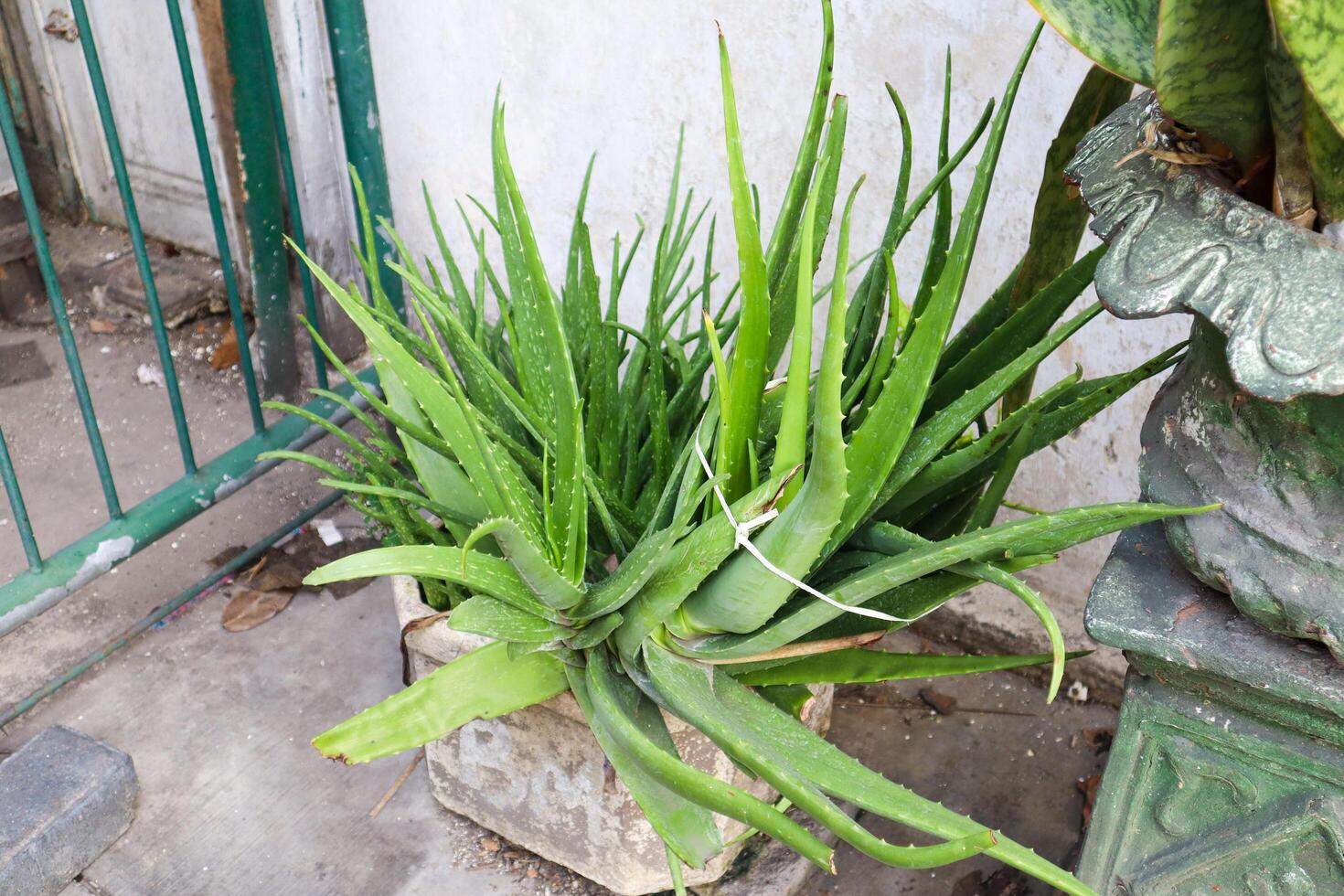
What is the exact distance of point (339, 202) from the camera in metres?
2.33

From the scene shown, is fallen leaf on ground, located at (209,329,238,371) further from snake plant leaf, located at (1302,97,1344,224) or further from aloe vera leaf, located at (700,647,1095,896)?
snake plant leaf, located at (1302,97,1344,224)

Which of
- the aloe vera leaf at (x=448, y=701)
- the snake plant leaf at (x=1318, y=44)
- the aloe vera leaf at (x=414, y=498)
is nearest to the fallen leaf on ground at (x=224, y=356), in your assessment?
the aloe vera leaf at (x=414, y=498)

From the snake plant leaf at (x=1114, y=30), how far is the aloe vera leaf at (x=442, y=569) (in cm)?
55

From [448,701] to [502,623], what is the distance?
124 mm

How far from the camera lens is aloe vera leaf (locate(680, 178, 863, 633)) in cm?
82

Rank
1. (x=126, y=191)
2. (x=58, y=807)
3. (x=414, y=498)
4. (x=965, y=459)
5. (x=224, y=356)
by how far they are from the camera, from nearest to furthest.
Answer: (x=965, y=459) < (x=414, y=498) < (x=58, y=807) < (x=126, y=191) < (x=224, y=356)

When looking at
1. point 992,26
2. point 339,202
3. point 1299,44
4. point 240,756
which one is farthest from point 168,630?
point 1299,44

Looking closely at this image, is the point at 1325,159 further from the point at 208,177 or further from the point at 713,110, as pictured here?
the point at 208,177

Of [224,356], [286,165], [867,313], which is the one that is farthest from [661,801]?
[224,356]

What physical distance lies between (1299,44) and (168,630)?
1.75 m

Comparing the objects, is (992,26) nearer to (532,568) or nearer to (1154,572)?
(1154,572)

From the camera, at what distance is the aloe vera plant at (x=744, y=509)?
3.12 ft

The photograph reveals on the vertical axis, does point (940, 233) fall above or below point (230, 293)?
above

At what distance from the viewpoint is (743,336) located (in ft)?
3.27
